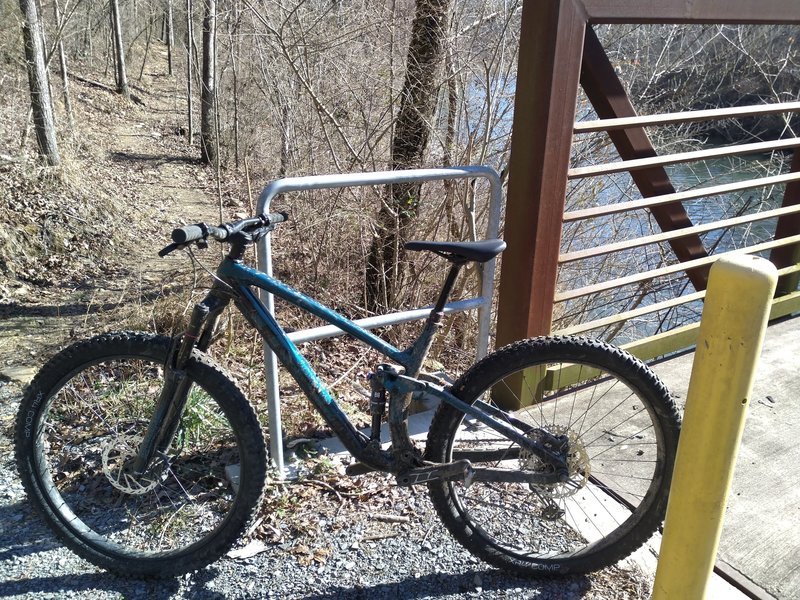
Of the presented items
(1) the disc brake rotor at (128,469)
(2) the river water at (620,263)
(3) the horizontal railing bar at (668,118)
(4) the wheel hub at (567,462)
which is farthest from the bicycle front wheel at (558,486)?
(2) the river water at (620,263)

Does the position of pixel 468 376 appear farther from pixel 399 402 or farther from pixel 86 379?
pixel 86 379

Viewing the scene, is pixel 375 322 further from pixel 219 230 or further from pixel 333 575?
pixel 333 575

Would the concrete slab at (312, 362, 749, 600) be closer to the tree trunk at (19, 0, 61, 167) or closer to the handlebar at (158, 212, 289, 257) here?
the handlebar at (158, 212, 289, 257)

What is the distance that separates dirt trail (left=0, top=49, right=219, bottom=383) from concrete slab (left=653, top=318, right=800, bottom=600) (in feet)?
13.6

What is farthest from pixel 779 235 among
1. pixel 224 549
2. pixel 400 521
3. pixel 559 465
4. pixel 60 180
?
pixel 60 180

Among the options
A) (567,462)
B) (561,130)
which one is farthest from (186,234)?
(561,130)

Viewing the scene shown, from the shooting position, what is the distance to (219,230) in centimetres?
228

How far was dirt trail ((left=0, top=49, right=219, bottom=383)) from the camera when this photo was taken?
222 inches

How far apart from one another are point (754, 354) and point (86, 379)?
254 cm

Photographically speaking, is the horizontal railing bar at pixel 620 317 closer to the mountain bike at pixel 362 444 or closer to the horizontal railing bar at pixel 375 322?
the horizontal railing bar at pixel 375 322

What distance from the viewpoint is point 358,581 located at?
8.20 ft

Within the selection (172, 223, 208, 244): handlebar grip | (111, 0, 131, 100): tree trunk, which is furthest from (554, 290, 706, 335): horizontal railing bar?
(111, 0, 131, 100): tree trunk

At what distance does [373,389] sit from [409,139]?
3.59 meters

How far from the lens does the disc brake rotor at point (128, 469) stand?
8.30ft
